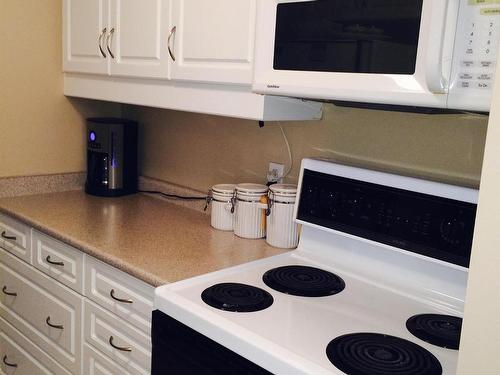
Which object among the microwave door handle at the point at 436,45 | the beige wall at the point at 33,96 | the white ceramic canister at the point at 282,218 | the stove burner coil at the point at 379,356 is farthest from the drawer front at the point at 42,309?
the microwave door handle at the point at 436,45

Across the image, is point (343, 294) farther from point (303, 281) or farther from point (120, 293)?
point (120, 293)

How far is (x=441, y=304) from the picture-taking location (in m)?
1.38

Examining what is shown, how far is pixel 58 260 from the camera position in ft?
6.21

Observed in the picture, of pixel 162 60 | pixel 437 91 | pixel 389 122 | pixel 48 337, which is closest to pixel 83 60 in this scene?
pixel 162 60

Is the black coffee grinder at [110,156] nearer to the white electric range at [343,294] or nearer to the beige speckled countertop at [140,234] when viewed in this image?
the beige speckled countertop at [140,234]

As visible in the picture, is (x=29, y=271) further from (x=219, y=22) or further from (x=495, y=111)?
(x=495, y=111)

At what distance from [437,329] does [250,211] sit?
0.79m

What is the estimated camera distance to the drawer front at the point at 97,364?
1.70m

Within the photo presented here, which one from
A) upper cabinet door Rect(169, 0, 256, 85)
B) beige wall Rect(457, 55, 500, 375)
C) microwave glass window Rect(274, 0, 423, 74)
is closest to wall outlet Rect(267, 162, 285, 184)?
upper cabinet door Rect(169, 0, 256, 85)

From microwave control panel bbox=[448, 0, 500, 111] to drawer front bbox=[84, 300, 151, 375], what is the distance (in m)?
1.08

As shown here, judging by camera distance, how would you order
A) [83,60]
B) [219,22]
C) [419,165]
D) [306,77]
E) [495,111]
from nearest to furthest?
1. [495,111]
2. [306,77]
3. [419,165]
4. [219,22]
5. [83,60]

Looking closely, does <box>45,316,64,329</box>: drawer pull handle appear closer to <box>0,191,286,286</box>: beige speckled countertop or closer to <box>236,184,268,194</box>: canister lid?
<box>0,191,286,286</box>: beige speckled countertop

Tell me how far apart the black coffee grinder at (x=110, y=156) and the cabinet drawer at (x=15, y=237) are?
41 cm

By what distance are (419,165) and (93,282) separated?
1.11m
